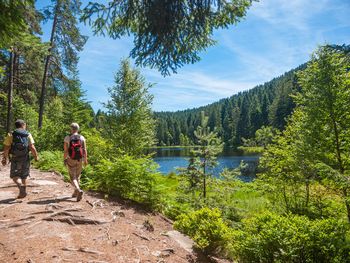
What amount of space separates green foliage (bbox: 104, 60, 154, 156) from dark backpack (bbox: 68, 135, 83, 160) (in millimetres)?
7681

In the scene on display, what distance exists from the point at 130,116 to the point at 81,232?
34.5 ft

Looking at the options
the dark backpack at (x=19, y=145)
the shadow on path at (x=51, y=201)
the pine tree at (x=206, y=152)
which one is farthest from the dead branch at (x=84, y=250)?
the pine tree at (x=206, y=152)

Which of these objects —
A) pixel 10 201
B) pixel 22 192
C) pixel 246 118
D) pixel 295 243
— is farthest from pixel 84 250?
pixel 246 118

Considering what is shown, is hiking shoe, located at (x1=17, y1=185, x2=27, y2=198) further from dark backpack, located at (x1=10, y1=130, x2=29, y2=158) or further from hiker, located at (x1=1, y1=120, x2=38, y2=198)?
dark backpack, located at (x1=10, y1=130, x2=29, y2=158)

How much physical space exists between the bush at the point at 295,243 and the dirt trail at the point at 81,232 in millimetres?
1034

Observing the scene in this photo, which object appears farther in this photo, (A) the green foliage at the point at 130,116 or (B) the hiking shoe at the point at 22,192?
(A) the green foliage at the point at 130,116

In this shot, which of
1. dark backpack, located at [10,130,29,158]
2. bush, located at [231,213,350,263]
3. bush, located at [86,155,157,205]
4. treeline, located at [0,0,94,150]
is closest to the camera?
bush, located at [231,213,350,263]

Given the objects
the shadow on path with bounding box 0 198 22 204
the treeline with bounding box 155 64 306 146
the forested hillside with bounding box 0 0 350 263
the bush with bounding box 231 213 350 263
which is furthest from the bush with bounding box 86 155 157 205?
the treeline with bounding box 155 64 306 146

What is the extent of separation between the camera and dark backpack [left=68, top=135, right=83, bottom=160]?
6.46 meters

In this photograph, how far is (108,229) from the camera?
500 centimetres

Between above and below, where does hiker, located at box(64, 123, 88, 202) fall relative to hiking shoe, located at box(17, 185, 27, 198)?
above

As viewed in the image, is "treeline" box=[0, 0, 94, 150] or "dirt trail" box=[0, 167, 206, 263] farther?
"treeline" box=[0, 0, 94, 150]

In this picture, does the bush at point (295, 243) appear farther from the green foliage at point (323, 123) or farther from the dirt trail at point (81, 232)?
the green foliage at point (323, 123)

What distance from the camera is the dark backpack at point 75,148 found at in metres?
6.46
